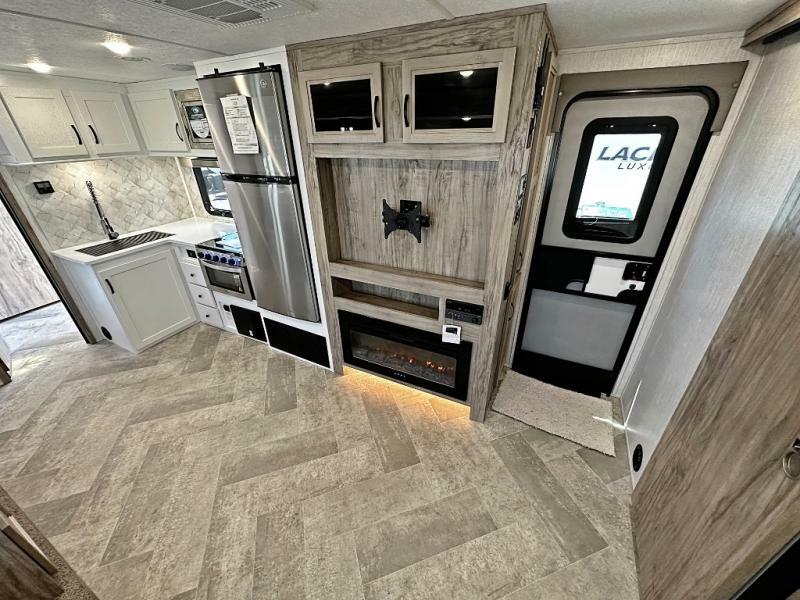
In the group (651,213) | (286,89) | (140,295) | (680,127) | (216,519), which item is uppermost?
(286,89)

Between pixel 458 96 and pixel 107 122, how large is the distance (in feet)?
10.9

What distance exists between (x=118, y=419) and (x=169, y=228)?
206cm

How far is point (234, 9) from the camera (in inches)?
49.9

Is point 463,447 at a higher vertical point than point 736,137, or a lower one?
lower

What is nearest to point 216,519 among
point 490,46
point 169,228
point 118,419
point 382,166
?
point 118,419

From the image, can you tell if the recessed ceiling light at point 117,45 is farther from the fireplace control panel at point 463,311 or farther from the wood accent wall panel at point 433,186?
the fireplace control panel at point 463,311

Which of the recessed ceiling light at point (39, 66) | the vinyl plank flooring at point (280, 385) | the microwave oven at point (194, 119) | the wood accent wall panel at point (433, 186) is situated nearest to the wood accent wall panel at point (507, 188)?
the wood accent wall panel at point (433, 186)

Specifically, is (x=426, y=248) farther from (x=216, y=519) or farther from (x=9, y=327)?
(x=9, y=327)

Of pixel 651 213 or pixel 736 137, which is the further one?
pixel 651 213

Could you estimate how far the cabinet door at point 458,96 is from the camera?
4.56 feet

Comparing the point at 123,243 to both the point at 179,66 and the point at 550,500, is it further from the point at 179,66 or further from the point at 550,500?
the point at 550,500

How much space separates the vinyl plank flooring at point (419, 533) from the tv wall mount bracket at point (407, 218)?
1557 mm

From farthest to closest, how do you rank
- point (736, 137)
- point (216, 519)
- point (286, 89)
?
point (286, 89) → point (216, 519) → point (736, 137)

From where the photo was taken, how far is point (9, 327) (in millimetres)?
3619
